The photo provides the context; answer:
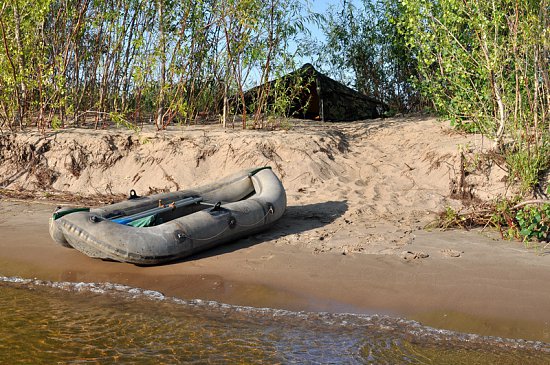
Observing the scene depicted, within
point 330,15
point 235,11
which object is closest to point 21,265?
point 235,11

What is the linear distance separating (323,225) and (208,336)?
2.84m

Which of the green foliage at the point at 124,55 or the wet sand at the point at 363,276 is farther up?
the green foliage at the point at 124,55

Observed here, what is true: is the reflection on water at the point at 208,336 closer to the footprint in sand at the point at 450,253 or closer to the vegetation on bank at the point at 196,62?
the footprint in sand at the point at 450,253

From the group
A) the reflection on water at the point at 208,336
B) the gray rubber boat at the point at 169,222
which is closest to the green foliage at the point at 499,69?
the gray rubber boat at the point at 169,222

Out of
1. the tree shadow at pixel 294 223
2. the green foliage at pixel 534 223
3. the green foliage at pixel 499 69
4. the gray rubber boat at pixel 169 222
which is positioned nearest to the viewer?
the gray rubber boat at pixel 169 222

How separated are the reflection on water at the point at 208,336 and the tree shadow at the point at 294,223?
118cm

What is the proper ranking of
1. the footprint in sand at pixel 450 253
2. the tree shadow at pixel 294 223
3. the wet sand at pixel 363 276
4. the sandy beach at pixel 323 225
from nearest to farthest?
the wet sand at pixel 363 276
the sandy beach at pixel 323 225
the footprint in sand at pixel 450 253
the tree shadow at pixel 294 223

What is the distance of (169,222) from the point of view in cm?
659

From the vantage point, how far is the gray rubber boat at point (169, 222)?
6.27 metres

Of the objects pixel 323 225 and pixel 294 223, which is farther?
pixel 294 223

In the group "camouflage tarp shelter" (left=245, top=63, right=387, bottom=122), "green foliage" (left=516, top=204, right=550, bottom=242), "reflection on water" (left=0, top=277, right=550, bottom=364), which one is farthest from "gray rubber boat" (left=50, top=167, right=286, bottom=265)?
"camouflage tarp shelter" (left=245, top=63, right=387, bottom=122)

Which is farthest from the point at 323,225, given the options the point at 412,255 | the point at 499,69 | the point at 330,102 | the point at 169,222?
the point at 330,102

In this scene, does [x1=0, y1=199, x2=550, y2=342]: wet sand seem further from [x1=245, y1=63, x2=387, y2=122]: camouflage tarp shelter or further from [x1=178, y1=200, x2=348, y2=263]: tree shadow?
[x1=245, y1=63, x2=387, y2=122]: camouflage tarp shelter

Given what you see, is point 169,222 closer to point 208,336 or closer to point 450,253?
point 208,336
